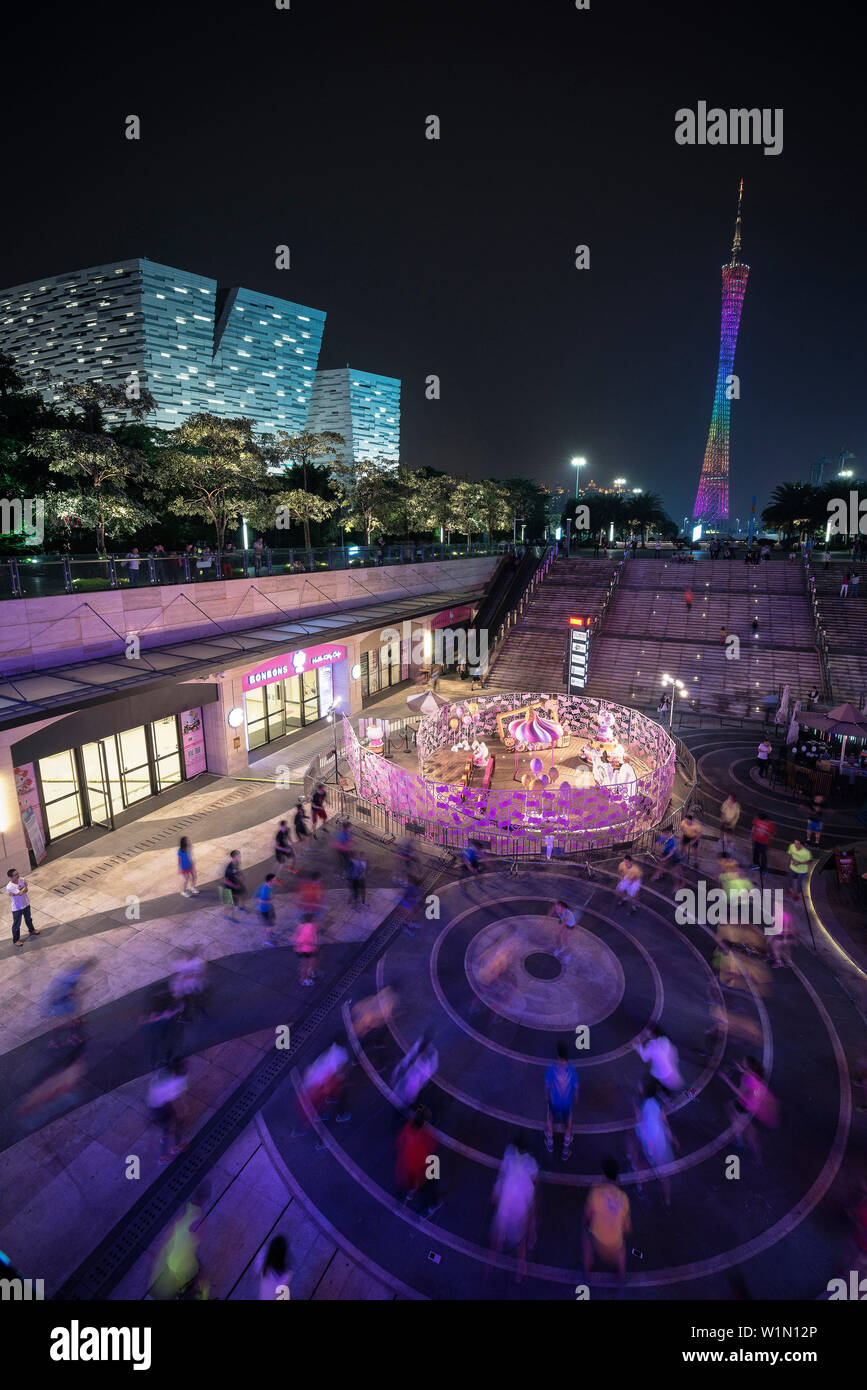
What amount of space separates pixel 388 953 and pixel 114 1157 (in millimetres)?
5410

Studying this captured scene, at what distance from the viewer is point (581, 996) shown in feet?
34.8

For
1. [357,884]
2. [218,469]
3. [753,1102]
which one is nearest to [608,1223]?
[753,1102]

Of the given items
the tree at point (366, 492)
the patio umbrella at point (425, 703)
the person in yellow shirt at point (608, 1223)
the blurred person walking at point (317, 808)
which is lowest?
the person in yellow shirt at point (608, 1223)

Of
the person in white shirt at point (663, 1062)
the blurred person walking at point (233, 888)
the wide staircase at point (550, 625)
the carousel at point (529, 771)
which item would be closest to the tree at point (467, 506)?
the wide staircase at point (550, 625)

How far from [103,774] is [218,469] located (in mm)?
14001

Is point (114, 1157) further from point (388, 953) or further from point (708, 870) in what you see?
point (708, 870)

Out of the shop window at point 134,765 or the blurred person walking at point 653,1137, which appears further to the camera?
the shop window at point 134,765

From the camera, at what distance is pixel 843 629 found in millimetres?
33062

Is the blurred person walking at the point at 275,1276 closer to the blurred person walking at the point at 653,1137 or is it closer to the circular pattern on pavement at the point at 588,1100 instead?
the circular pattern on pavement at the point at 588,1100

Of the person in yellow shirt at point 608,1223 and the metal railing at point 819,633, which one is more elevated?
the metal railing at point 819,633

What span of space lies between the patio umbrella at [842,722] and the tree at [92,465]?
2485cm

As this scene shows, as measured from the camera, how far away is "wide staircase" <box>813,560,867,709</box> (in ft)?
94.9

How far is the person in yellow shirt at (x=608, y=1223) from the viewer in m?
6.48

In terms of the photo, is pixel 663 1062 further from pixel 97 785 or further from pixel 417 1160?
pixel 97 785
